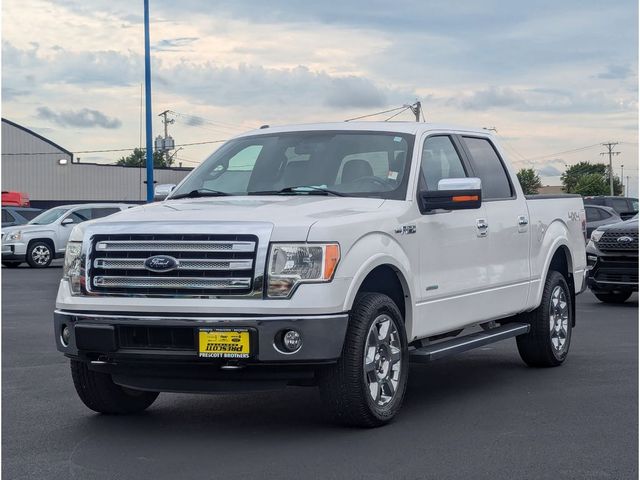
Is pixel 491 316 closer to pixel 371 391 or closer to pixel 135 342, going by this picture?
pixel 371 391

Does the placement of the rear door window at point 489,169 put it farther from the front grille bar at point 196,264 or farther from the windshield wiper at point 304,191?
the front grille bar at point 196,264

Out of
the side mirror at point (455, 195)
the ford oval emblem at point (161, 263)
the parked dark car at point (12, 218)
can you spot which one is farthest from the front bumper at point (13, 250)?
the ford oval emblem at point (161, 263)

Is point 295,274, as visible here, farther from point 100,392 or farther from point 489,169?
point 489,169

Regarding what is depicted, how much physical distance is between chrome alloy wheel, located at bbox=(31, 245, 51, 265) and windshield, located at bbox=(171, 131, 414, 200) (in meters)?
21.1

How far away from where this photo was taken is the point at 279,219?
684cm

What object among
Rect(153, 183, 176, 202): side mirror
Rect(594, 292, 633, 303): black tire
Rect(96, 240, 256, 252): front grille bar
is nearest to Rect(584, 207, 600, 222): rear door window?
Rect(594, 292, 633, 303): black tire

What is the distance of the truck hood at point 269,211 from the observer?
6.80 m

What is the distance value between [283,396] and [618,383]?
2.60 meters

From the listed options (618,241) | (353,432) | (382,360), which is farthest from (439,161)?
(618,241)

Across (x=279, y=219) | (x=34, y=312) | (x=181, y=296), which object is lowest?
(x=34, y=312)

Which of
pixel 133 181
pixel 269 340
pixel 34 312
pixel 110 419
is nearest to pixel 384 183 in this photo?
pixel 269 340

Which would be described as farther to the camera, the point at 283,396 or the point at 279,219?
the point at 283,396

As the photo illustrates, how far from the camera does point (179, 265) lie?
6.77 m

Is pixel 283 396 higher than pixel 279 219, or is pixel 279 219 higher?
pixel 279 219
